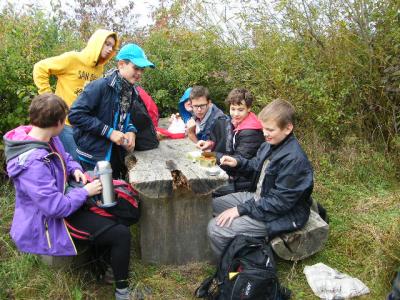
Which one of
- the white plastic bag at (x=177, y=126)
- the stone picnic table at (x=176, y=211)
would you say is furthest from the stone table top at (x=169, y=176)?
the white plastic bag at (x=177, y=126)

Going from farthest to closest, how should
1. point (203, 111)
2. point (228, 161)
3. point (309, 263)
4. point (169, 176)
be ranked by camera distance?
point (203, 111) → point (228, 161) → point (309, 263) → point (169, 176)

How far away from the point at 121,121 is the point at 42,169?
133 cm

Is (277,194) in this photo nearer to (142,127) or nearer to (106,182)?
(106,182)

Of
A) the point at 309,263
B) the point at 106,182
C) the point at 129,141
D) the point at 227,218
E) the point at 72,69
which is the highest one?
the point at 72,69

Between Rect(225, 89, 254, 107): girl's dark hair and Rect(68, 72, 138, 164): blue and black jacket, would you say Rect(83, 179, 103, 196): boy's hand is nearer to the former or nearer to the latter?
Rect(68, 72, 138, 164): blue and black jacket

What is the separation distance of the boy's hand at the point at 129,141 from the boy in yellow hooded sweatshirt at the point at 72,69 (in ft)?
2.21

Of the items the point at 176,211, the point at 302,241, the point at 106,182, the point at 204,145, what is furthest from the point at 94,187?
the point at 302,241

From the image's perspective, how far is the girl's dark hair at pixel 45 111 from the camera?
9.05 ft

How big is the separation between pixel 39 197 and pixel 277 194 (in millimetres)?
1632

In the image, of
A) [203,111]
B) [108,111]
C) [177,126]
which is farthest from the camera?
[177,126]

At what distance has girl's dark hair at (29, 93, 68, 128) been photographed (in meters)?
2.76

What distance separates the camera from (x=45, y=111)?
2.76 meters

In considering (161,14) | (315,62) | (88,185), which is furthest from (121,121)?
(161,14)

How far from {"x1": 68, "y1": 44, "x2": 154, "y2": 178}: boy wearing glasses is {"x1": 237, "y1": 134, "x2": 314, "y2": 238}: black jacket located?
130 centimetres
